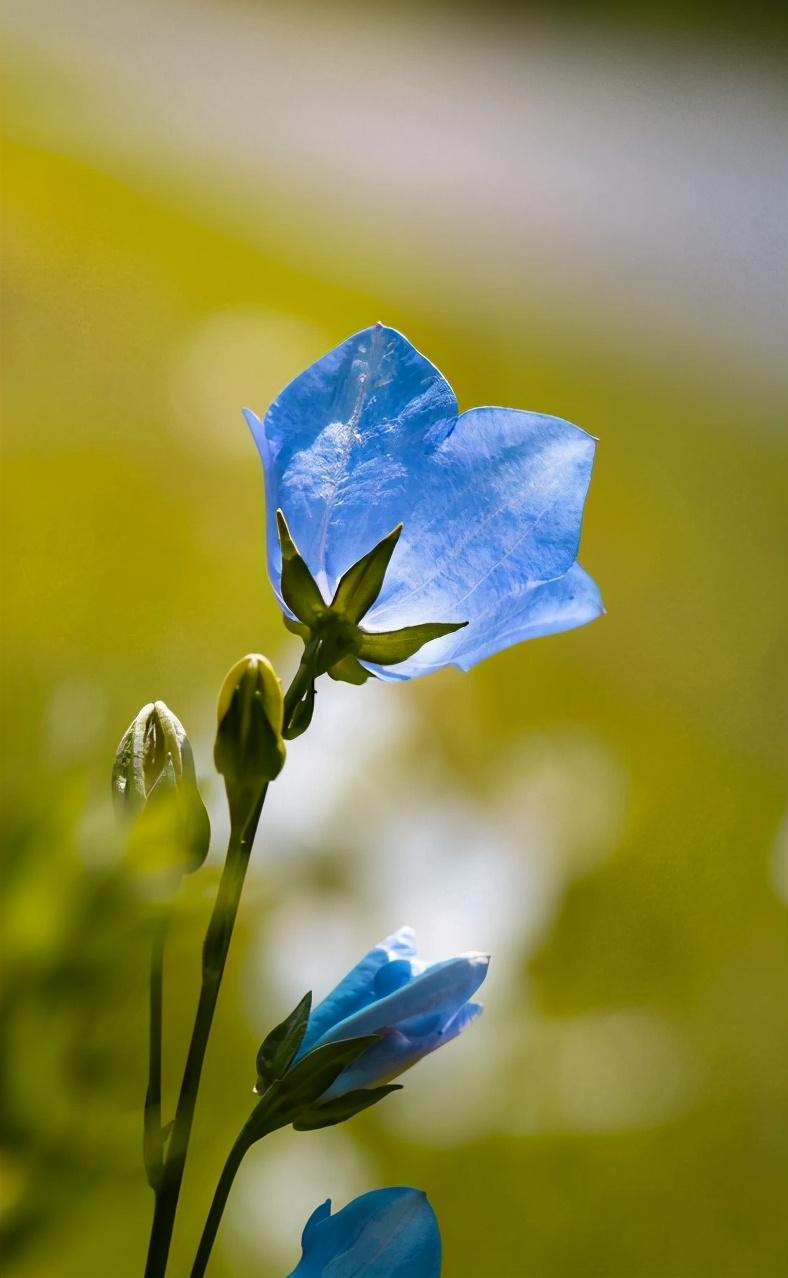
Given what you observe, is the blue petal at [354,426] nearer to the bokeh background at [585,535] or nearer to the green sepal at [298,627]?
the green sepal at [298,627]

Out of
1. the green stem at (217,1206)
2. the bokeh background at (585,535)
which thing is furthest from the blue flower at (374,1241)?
the bokeh background at (585,535)

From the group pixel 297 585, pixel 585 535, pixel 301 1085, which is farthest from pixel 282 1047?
pixel 585 535

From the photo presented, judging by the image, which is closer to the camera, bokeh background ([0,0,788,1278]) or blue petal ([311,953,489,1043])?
blue petal ([311,953,489,1043])

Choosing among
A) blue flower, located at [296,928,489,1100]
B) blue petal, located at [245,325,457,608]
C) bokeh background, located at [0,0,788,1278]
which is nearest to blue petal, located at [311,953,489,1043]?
blue flower, located at [296,928,489,1100]

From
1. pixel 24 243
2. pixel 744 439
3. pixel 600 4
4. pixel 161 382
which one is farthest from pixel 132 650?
pixel 600 4

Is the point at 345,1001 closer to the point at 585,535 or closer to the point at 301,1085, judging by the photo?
the point at 301,1085

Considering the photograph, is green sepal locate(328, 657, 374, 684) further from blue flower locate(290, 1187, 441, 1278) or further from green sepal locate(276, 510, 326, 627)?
blue flower locate(290, 1187, 441, 1278)
